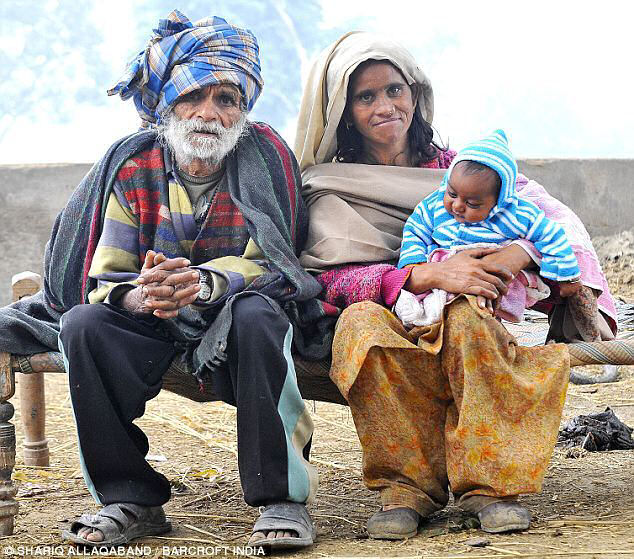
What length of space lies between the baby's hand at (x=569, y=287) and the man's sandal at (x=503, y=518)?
83cm

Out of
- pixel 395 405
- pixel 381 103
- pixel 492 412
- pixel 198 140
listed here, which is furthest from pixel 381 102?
pixel 492 412

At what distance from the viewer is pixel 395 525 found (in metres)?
3.09

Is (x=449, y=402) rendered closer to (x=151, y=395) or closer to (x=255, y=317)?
(x=255, y=317)

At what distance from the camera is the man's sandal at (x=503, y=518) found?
3.02 m

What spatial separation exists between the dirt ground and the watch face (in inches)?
33.2

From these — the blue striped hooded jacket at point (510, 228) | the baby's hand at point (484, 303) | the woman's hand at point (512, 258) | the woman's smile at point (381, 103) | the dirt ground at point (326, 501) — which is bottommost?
the dirt ground at point (326, 501)

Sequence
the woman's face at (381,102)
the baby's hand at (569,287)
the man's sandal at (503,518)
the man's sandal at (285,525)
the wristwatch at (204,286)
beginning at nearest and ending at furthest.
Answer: the man's sandal at (285,525), the man's sandal at (503,518), the wristwatch at (204,286), the baby's hand at (569,287), the woman's face at (381,102)

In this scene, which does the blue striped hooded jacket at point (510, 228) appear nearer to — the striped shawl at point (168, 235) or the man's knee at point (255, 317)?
the striped shawl at point (168, 235)

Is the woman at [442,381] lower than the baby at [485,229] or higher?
lower

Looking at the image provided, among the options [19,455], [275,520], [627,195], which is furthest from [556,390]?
[627,195]

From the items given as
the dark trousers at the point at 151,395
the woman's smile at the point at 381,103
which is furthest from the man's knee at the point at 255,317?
the woman's smile at the point at 381,103

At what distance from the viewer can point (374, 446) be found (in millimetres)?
3195

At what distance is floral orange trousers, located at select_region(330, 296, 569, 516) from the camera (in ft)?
9.94

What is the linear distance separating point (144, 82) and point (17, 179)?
195 inches
